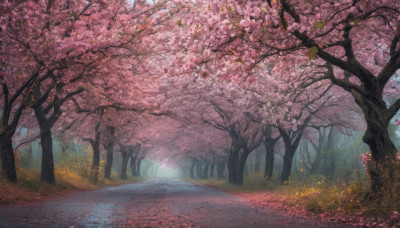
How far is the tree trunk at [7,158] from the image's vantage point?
1480 cm

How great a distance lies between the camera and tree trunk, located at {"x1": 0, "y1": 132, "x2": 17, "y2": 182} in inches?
583

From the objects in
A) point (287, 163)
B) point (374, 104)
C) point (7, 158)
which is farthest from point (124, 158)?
point (374, 104)

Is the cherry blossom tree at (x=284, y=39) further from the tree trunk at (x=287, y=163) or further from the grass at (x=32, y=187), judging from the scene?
the tree trunk at (x=287, y=163)

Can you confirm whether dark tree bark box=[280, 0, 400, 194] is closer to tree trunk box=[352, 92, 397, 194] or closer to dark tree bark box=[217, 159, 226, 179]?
tree trunk box=[352, 92, 397, 194]

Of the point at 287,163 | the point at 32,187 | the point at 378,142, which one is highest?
the point at 378,142

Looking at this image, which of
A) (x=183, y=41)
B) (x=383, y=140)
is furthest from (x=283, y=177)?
(x=183, y=41)

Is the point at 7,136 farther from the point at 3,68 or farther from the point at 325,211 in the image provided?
the point at 325,211

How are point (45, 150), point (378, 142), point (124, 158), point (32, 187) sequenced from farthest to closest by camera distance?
point (124, 158), point (45, 150), point (32, 187), point (378, 142)

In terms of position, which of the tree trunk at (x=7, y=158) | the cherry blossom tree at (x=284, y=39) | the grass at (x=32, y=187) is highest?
the cherry blossom tree at (x=284, y=39)

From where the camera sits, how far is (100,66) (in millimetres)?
15664

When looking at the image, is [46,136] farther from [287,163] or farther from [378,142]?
[287,163]

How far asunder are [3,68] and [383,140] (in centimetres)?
1497

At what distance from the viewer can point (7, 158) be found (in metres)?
15.0

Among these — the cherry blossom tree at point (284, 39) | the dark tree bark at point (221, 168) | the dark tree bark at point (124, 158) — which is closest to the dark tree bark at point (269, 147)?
the cherry blossom tree at point (284, 39)
